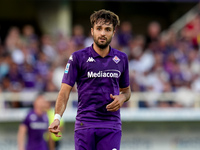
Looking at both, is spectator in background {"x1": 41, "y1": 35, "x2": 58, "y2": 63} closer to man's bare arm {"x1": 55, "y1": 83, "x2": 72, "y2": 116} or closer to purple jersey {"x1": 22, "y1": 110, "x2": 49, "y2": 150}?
purple jersey {"x1": 22, "y1": 110, "x2": 49, "y2": 150}

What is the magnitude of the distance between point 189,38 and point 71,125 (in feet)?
19.3

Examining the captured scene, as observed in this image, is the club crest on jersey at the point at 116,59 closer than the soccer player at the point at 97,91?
No

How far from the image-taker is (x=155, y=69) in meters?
15.9

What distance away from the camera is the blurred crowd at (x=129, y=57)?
48.2ft

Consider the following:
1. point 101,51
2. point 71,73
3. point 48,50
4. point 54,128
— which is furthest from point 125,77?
point 48,50

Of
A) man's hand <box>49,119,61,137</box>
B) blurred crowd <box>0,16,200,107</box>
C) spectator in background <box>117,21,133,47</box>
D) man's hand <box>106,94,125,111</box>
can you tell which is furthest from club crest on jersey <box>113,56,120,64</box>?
spectator in background <box>117,21,133,47</box>

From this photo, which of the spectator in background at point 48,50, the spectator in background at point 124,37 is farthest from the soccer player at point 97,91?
the spectator in background at point 124,37

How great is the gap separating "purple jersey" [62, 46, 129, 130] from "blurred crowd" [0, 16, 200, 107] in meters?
8.56

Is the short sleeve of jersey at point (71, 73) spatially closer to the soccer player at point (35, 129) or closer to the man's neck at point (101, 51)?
the man's neck at point (101, 51)

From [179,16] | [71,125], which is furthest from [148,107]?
[179,16]

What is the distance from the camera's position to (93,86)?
19.1 feet

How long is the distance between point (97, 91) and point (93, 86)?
73 millimetres

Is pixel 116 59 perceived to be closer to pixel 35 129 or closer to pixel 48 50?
pixel 35 129

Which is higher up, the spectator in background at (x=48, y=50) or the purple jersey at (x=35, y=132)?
the spectator in background at (x=48, y=50)
